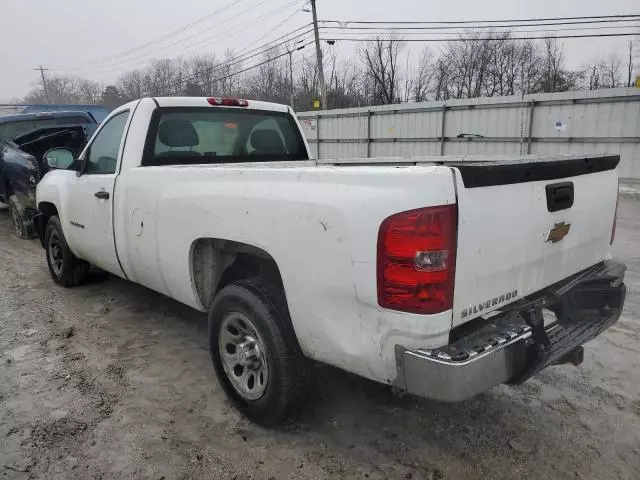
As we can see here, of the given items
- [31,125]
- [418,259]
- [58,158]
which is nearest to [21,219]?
[31,125]

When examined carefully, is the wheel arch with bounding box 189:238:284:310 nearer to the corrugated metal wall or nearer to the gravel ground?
the gravel ground

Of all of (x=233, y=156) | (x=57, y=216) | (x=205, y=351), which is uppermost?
(x=233, y=156)

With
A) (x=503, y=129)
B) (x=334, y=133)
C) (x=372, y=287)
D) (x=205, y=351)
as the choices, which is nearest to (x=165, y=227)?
(x=205, y=351)

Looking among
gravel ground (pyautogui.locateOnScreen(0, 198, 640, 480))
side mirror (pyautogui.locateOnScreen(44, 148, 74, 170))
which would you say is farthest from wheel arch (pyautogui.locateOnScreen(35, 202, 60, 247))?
gravel ground (pyautogui.locateOnScreen(0, 198, 640, 480))

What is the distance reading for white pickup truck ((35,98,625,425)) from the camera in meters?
1.99

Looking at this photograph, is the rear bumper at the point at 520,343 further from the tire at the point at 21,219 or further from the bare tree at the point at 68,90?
the bare tree at the point at 68,90

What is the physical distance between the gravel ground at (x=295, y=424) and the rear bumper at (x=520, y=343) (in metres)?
0.50

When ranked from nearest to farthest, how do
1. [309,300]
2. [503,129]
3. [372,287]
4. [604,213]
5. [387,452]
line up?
[372,287] < [309,300] < [387,452] < [604,213] < [503,129]

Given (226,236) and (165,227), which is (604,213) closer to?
(226,236)

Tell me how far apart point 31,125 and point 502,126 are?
1298 centimetres

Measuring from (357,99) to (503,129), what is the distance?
90.8ft

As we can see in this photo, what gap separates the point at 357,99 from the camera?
41.8 metres

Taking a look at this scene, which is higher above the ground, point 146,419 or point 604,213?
point 604,213

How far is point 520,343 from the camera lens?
223 centimetres
